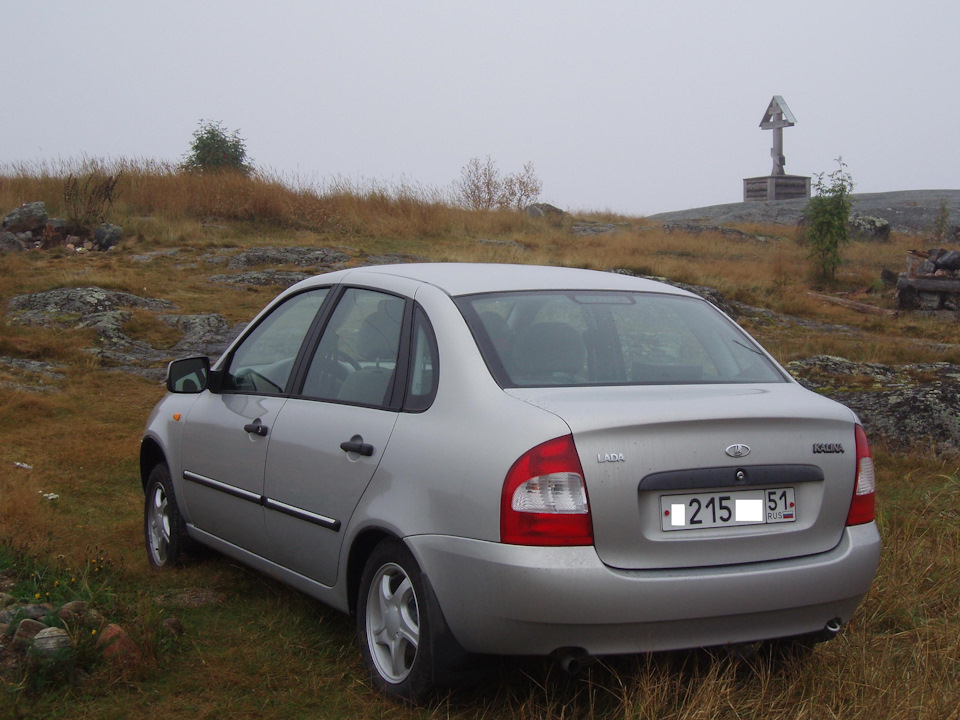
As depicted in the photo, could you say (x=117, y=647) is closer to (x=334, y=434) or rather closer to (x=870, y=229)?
(x=334, y=434)

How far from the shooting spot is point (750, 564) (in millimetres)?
2918

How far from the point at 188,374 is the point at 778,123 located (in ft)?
137

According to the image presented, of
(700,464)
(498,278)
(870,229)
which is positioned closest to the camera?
(700,464)

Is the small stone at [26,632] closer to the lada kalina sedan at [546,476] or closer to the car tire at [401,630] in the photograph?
the lada kalina sedan at [546,476]

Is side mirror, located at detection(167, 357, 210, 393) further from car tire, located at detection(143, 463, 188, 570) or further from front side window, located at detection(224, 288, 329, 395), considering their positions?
car tire, located at detection(143, 463, 188, 570)

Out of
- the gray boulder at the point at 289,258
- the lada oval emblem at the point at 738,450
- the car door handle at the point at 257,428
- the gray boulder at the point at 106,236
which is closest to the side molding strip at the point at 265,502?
the car door handle at the point at 257,428

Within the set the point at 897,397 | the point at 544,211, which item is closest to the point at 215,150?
the point at 544,211

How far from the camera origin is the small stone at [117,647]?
3.46 metres

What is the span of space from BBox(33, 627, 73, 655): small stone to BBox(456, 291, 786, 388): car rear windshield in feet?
5.82

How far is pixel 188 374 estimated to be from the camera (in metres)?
4.72

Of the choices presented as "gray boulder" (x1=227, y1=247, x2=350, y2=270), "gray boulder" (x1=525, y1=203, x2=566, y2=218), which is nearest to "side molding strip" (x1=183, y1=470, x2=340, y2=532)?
"gray boulder" (x1=227, y1=247, x2=350, y2=270)

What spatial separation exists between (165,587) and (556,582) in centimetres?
261

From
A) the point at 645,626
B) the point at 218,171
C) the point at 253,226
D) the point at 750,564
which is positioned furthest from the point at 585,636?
the point at 218,171

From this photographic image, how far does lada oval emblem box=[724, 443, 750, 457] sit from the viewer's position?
2910 mm
